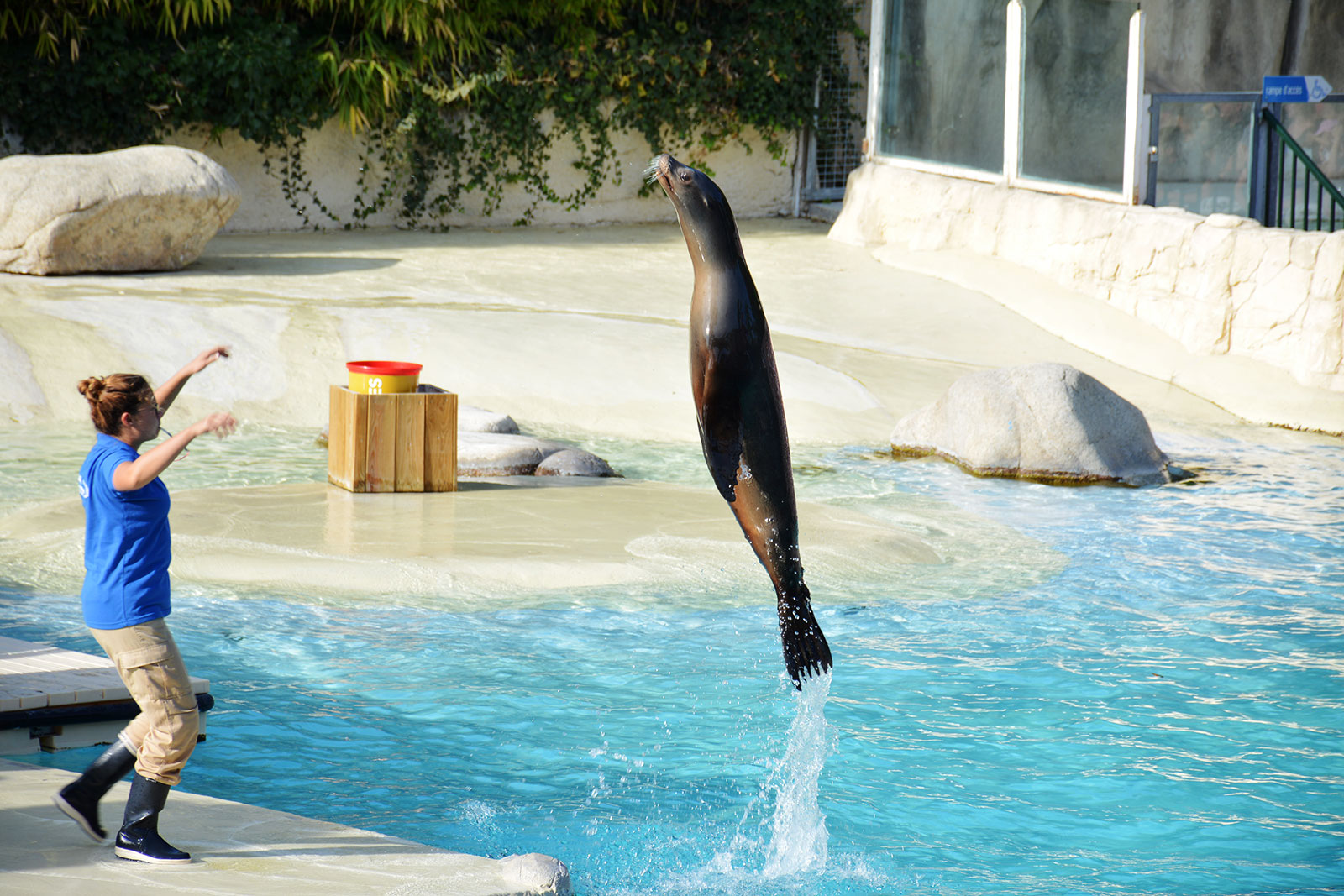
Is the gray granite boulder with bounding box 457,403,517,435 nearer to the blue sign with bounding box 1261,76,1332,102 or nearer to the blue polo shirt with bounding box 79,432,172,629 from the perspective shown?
the blue polo shirt with bounding box 79,432,172,629

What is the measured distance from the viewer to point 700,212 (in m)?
2.45

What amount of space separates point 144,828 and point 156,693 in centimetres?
31

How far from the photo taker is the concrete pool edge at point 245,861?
3.18 metres

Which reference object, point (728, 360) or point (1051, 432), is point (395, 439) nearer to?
point (1051, 432)

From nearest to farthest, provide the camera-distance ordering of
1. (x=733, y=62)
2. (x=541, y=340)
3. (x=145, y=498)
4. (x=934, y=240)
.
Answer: (x=145, y=498) → (x=541, y=340) → (x=934, y=240) → (x=733, y=62)

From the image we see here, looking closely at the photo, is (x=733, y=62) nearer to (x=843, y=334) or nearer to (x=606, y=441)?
(x=843, y=334)

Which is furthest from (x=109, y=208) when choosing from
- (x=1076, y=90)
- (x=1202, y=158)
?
(x=1202, y=158)

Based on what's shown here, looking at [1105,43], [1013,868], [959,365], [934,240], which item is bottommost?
[1013,868]

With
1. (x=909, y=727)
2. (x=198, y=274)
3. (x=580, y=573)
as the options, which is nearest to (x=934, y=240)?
(x=198, y=274)

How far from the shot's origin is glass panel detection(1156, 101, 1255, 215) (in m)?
11.4

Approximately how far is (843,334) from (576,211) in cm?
600

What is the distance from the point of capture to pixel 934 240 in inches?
548

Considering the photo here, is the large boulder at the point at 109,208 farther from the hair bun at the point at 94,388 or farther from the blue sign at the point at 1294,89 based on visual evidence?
the hair bun at the point at 94,388

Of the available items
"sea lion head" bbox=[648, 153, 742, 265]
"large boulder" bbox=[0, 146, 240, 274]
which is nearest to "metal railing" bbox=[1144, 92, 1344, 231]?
"large boulder" bbox=[0, 146, 240, 274]
